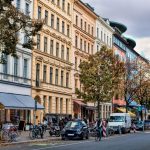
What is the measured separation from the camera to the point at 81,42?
72562 millimetres

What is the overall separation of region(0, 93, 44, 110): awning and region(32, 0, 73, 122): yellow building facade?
371 cm

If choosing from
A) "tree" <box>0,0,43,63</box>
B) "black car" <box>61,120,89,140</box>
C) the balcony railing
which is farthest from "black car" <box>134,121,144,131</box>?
"tree" <box>0,0,43,63</box>

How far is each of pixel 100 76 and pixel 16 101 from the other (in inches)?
675

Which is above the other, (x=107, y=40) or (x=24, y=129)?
(x=107, y=40)

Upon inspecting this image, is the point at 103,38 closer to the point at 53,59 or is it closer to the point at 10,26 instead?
the point at 53,59

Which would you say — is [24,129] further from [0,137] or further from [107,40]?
[107,40]

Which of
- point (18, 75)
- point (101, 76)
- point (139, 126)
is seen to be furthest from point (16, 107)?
point (139, 126)

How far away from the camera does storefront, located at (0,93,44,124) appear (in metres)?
43.9

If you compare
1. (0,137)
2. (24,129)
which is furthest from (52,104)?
(0,137)

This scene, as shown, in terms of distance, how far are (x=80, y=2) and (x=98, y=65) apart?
Answer: 13.5 meters

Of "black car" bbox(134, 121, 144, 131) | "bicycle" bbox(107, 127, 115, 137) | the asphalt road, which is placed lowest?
"black car" bbox(134, 121, 144, 131)

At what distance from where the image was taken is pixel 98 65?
199ft

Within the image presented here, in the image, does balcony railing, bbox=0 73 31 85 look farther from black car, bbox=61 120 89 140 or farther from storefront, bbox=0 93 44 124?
black car, bbox=61 120 89 140

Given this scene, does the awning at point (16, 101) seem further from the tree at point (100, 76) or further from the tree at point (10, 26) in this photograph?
the tree at point (10, 26)
